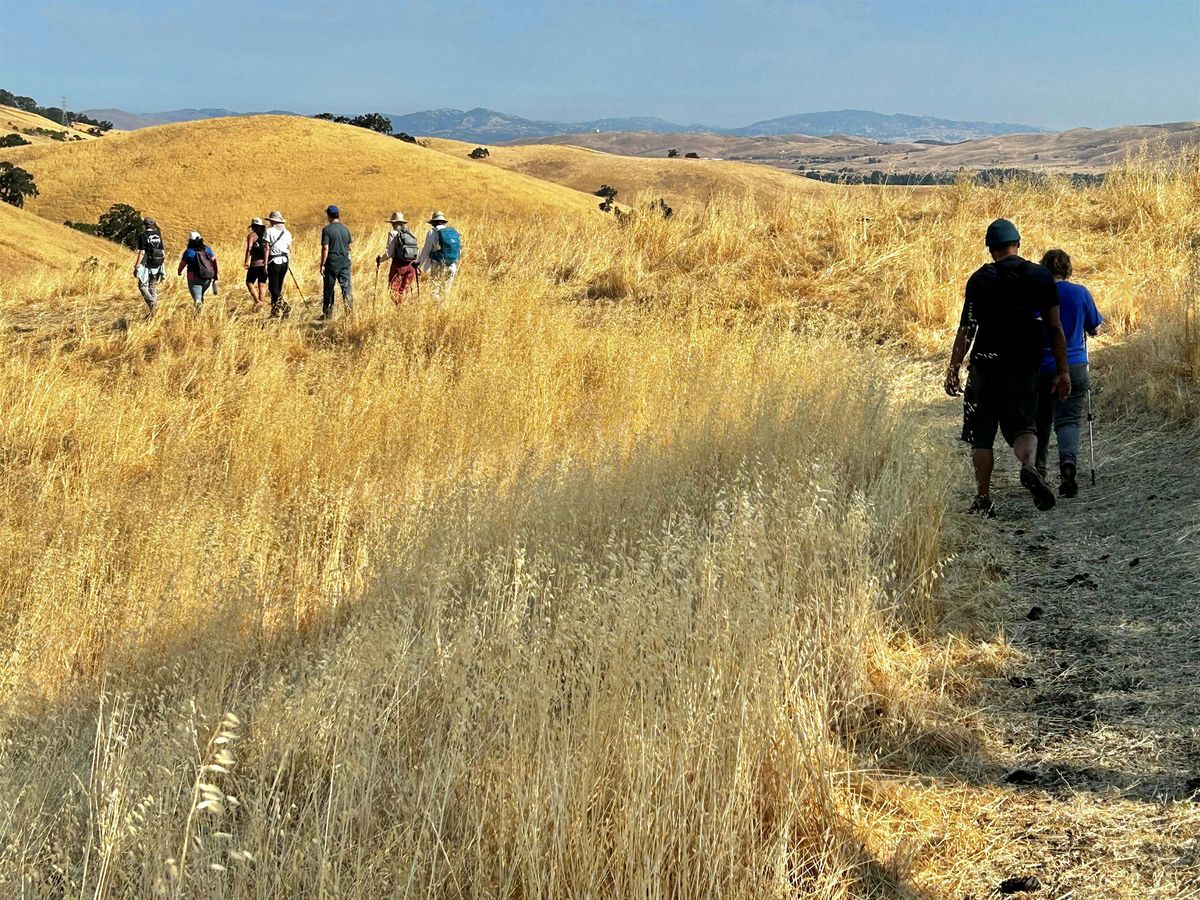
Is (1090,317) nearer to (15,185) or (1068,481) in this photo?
(1068,481)

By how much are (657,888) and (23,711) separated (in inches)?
128

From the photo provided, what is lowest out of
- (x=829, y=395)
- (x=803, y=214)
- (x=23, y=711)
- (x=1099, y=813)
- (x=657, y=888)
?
(x=23, y=711)

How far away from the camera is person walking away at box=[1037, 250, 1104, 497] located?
254 inches

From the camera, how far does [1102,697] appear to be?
3.82 metres

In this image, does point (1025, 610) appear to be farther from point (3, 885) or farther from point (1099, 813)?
point (3, 885)

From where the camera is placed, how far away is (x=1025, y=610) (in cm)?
479

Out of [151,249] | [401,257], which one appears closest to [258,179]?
[151,249]

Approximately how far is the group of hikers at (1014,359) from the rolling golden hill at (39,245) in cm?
3621

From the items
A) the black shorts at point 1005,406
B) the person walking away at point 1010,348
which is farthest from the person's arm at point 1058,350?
the black shorts at point 1005,406

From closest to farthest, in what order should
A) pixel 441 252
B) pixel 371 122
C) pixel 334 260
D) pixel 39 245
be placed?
pixel 441 252, pixel 334 260, pixel 39 245, pixel 371 122

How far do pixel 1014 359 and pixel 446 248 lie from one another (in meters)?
9.12

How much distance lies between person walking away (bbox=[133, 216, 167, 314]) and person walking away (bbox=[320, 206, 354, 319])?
2.68 metres

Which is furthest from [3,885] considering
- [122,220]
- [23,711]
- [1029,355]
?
[122,220]

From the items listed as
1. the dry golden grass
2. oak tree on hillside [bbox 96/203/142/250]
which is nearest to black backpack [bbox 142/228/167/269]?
the dry golden grass
